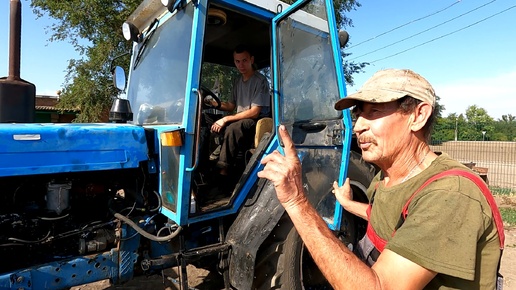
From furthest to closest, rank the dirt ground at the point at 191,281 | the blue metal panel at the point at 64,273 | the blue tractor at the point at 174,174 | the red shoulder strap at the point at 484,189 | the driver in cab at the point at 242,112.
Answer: the dirt ground at the point at 191,281, the driver in cab at the point at 242,112, the blue tractor at the point at 174,174, the blue metal panel at the point at 64,273, the red shoulder strap at the point at 484,189

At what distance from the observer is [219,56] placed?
411 cm

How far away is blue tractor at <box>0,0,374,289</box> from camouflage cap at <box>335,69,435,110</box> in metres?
1.28

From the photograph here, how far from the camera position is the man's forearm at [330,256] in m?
1.02

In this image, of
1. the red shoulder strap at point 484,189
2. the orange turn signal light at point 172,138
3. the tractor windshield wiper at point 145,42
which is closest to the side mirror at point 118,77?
the tractor windshield wiper at point 145,42

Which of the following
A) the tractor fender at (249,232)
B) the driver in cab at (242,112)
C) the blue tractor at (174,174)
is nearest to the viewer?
the blue tractor at (174,174)

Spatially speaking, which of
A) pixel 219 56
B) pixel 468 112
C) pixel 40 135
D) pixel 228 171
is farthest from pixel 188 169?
pixel 468 112

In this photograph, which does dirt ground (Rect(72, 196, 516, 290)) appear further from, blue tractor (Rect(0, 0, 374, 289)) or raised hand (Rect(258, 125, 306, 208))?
raised hand (Rect(258, 125, 306, 208))

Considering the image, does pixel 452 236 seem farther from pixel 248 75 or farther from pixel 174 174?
pixel 248 75

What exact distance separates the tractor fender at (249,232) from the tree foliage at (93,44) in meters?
9.28

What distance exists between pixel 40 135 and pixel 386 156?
201cm

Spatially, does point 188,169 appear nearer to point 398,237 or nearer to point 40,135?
point 40,135

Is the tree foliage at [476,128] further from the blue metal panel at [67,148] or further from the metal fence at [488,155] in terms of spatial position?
the blue metal panel at [67,148]

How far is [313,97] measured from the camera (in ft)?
9.05

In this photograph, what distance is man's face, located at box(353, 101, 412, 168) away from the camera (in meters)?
1.28
